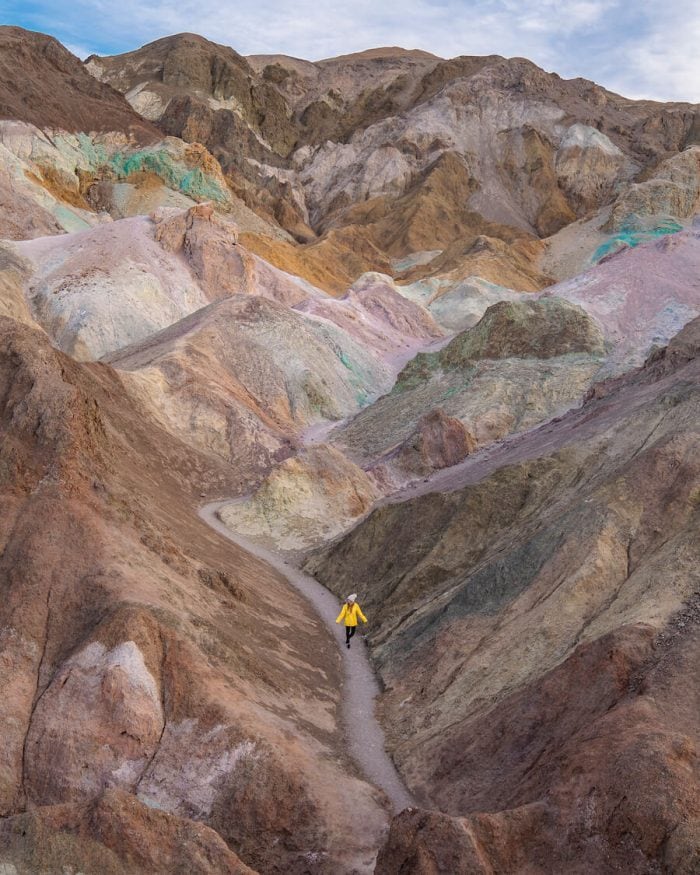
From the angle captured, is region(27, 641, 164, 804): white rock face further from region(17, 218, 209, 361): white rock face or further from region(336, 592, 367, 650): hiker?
region(17, 218, 209, 361): white rock face

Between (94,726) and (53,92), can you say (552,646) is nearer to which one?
(94,726)

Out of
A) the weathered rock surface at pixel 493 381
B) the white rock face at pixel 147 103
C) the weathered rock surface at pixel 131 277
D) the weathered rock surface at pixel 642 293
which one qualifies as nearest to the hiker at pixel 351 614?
the weathered rock surface at pixel 493 381

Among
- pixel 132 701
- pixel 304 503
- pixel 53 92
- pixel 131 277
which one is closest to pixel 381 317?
pixel 131 277

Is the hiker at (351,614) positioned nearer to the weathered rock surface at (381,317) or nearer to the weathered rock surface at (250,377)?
the weathered rock surface at (250,377)

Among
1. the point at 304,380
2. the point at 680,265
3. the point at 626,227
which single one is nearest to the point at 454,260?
the point at 626,227

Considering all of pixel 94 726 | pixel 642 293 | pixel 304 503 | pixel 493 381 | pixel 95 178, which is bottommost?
pixel 94 726

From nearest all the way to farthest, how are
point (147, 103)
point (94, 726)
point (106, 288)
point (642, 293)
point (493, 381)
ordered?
point (94, 726), point (493, 381), point (106, 288), point (642, 293), point (147, 103)

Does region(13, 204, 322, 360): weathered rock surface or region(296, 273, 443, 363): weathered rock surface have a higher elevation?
region(13, 204, 322, 360): weathered rock surface

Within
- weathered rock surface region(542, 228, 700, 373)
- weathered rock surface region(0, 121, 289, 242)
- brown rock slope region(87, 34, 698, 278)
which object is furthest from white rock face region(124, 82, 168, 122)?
weathered rock surface region(542, 228, 700, 373)
